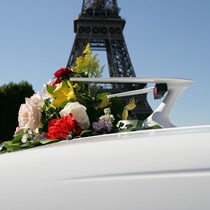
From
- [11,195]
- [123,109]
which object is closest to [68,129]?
[123,109]

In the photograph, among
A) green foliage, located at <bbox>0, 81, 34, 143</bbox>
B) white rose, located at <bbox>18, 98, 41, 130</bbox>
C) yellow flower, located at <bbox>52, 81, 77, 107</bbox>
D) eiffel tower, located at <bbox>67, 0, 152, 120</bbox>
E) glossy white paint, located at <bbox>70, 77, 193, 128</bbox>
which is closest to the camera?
glossy white paint, located at <bbox>70, 77, 193, 128</bbox>

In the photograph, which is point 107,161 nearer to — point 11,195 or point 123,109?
point 11,195

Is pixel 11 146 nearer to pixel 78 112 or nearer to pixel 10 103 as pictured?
pixel 78 112

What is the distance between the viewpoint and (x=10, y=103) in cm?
3150

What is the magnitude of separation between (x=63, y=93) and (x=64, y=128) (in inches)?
20.1

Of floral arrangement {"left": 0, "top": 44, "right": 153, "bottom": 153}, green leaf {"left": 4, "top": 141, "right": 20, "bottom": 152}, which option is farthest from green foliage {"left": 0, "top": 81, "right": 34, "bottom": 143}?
green leaf {"left": 4, "top": 141, "right": 20, "bottom": 152}

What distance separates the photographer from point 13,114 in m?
30.9

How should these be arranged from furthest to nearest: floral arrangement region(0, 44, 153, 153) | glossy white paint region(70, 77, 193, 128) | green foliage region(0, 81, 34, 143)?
green foliage region(0, 81, 34, 143) → floral arrangement region(0, 44, 153, 153) → glossy white paint region(70, 77, 193, 128)

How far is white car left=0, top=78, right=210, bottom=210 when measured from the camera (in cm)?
111

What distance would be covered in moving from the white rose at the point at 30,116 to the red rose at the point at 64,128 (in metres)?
0.21

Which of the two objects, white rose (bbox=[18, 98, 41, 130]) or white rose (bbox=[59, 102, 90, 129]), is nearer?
white rose (bbox=[59, 102, 90, 129])

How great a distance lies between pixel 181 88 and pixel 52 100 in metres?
0.96

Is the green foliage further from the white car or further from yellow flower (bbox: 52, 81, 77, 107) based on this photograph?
the white car

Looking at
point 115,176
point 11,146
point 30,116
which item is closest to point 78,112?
point 30,116
